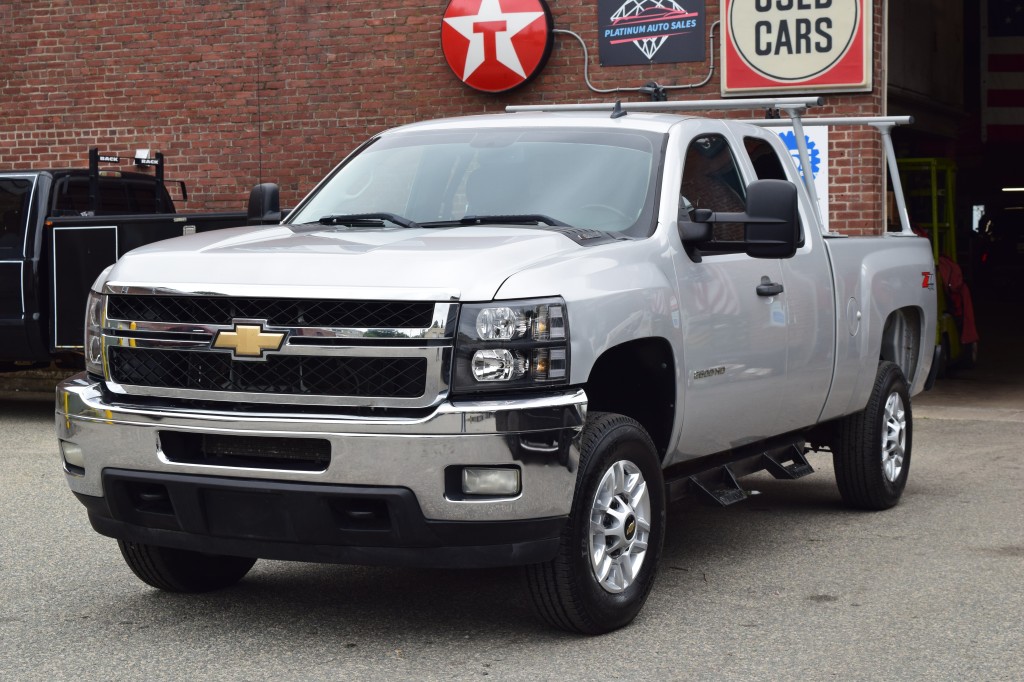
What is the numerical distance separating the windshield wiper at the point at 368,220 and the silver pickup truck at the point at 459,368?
0.01 meters

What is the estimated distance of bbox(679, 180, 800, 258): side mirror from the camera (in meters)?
5.79

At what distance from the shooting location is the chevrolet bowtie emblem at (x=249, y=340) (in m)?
4.89

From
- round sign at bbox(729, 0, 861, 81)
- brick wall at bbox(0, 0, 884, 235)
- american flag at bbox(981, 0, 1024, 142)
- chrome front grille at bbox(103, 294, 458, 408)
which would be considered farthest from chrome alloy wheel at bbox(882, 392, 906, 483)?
american flag at bbox(981, 0, 1024, 142)

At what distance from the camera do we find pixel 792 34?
13.2 metres

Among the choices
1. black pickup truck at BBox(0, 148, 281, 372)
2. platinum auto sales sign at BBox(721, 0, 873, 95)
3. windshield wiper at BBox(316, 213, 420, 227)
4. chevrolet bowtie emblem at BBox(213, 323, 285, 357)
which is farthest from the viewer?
platinum auto sales sign at BBox(721, 0, 873, 95)

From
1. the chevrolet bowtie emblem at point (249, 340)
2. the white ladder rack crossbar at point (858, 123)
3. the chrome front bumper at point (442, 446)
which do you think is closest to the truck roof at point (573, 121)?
the white ladder rack crossbar at point (858, 123)

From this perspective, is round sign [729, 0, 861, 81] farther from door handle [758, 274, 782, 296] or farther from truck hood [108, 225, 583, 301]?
truck hood [108, 225, 583, 301]

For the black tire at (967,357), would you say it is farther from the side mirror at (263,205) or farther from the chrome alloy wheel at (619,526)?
the chrome alloy wheel at (619,526)

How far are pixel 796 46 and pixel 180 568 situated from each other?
902cm

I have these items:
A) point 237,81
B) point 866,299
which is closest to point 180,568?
point 866,299

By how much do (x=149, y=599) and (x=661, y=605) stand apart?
81.3 inches

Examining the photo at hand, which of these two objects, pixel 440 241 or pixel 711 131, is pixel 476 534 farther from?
pixel 711 131

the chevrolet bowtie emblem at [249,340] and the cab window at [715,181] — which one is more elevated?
the cab window at [715,181]

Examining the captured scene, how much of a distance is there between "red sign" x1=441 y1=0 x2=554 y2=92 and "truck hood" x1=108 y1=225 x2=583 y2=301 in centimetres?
905
